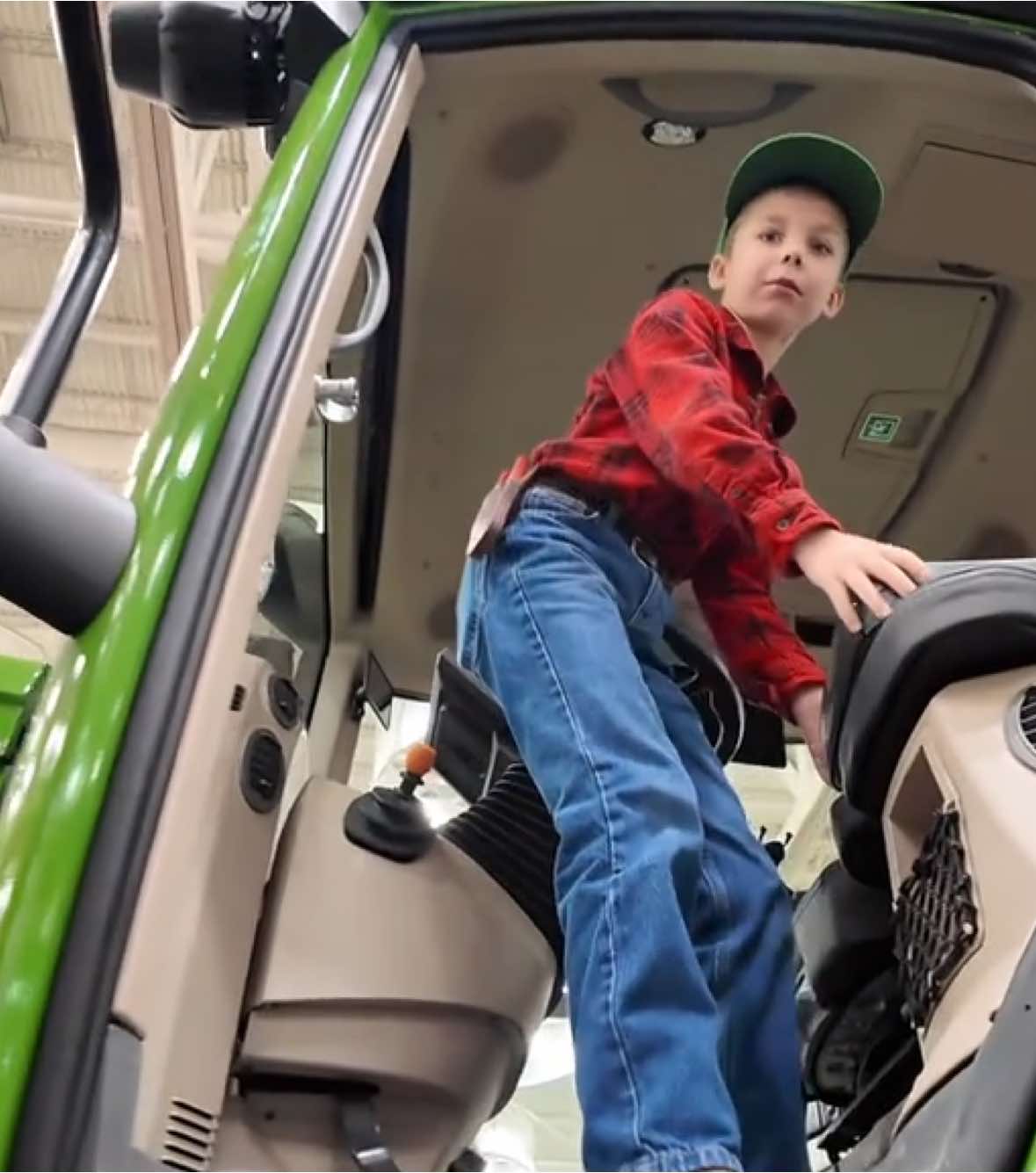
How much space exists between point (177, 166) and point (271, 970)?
2.62 meters

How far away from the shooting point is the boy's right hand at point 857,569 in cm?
115

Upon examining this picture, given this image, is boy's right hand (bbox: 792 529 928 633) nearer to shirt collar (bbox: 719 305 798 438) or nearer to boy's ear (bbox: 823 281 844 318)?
shirt collar (bbox: 719 305 798 438)

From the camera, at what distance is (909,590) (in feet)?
3.76

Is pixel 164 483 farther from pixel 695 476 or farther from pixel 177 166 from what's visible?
pixel 177 166

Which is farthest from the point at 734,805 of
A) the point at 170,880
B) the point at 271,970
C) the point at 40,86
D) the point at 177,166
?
the point at 40,86

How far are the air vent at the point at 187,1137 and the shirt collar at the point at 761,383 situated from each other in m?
0.93

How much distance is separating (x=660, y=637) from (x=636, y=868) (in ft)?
1.37

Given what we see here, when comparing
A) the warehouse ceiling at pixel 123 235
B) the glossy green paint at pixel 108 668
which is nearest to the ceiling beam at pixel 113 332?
the warehouse ceiling at pixel 123 235

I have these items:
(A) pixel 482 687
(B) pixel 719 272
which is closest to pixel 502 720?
(A) pixel 482 687

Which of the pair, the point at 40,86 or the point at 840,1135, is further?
the point at 40,86

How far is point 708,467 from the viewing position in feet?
4.24

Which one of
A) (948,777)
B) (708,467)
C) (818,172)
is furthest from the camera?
(818,172)

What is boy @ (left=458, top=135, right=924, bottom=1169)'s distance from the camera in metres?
1.06

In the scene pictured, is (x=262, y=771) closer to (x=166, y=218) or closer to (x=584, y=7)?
(x=584, y=7)
